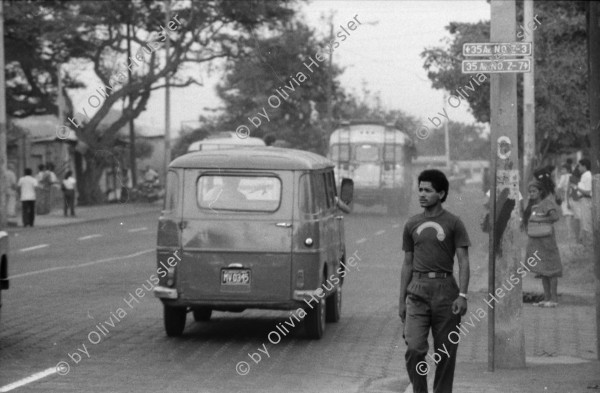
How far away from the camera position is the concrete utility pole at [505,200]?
34.1ft

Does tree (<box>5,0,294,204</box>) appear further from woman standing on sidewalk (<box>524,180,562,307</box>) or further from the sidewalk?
woman standing on sidewalk (<box>524,180,562,307</box>)

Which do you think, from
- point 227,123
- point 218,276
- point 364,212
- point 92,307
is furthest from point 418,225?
point 227,123

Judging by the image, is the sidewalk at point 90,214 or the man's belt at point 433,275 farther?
the sidewalk at point 90,214

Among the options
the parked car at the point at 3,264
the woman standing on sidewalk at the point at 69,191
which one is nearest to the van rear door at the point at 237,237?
the parked car at the point at 3,264

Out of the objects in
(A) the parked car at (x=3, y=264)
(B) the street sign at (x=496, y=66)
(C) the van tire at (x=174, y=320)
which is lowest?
(C) the van tire at (x=174, y=320)

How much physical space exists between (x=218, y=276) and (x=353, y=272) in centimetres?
924

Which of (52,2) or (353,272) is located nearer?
(353,272)

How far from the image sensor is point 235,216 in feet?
42.3

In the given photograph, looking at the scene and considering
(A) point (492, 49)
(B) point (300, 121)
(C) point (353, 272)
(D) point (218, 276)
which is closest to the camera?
(A) point (492, 49)

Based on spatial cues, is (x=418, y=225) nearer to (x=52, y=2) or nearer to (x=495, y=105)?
(x=495, y=105)

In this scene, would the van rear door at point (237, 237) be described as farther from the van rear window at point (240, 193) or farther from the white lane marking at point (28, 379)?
the white lane marking at point (28, 379)

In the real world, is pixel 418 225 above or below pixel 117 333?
above

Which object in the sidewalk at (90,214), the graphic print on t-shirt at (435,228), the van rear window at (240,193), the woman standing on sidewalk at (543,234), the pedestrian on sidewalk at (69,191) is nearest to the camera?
the graphic print on t-shirt at (435,228)

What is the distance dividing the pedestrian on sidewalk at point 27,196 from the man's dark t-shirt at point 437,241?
28135 mm
